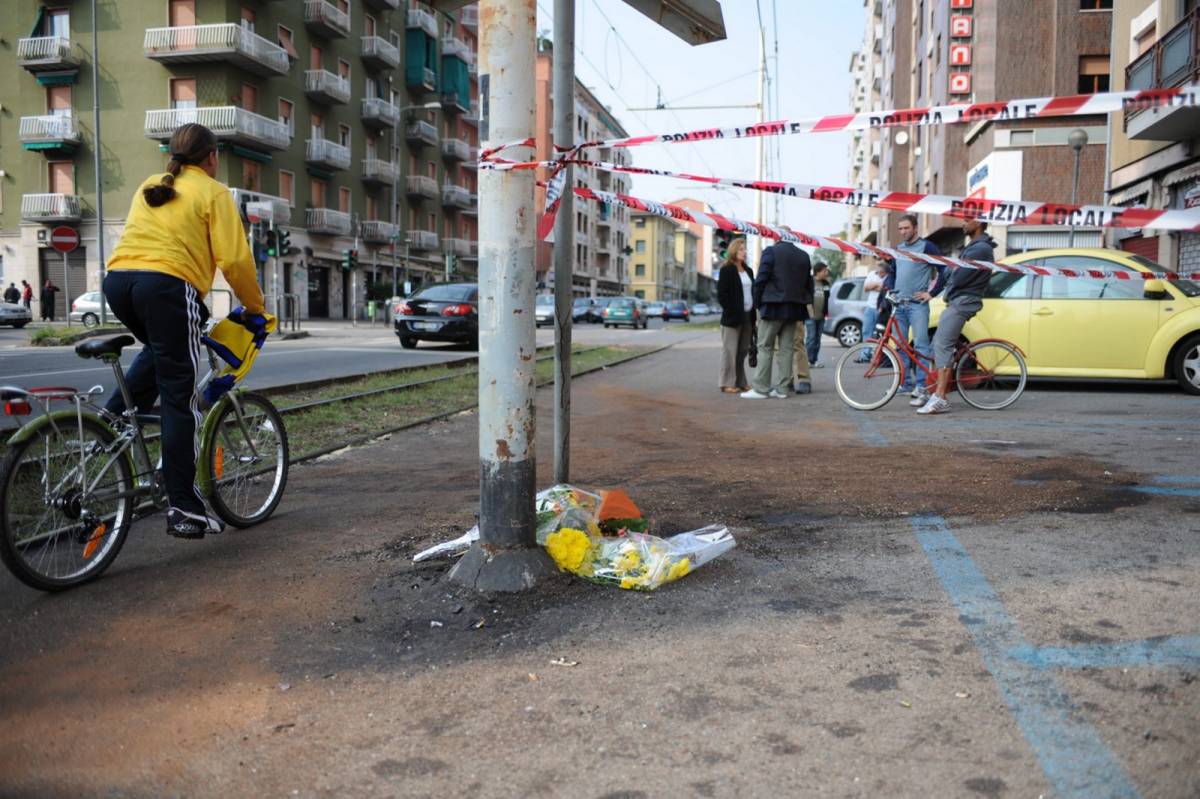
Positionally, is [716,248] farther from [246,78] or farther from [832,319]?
[246,78]

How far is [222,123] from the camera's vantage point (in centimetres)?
3928

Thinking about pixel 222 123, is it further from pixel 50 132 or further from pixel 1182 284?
pixel 1182 284

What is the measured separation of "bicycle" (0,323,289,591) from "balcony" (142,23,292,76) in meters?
Result: 39.1

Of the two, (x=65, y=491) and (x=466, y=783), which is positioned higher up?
(x=65, y=491)

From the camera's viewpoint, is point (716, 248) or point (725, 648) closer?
point (725, 648)

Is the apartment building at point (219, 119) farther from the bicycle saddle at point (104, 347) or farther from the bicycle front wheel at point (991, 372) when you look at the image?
the bicycle saddle at point (104, 347)

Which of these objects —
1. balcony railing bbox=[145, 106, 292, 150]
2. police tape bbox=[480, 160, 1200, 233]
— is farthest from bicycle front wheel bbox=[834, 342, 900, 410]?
balcony railing bbox=[145, 106, 292, 150]

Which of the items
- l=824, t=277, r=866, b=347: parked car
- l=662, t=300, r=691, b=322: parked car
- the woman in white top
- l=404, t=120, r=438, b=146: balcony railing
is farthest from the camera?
l=662, t=300, r=691, b=322: parked car

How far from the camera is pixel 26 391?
3.65m

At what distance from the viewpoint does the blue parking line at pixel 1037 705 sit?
219 centimetres

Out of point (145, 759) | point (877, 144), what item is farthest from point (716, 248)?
point (877, 144)

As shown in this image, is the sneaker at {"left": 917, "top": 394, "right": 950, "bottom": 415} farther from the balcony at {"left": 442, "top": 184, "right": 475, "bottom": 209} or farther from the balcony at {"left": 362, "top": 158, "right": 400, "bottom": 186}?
the balcony at {"left": 442, "top": 184, "right": 475, "bottom": 209}

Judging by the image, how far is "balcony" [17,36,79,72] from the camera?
40.4 metres

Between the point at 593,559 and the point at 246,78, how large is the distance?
140ft
